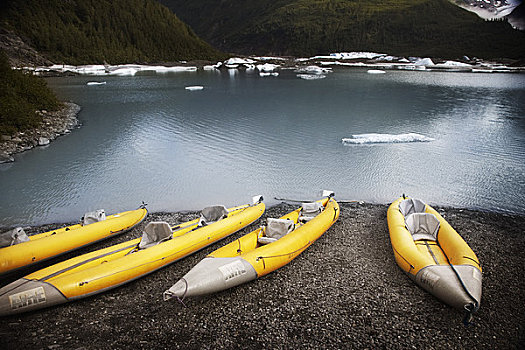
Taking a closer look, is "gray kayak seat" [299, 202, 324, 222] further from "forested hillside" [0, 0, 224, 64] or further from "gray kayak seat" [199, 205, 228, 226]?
"forested hillside" [0, 0, 224, 64]

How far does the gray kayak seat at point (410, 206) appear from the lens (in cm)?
653

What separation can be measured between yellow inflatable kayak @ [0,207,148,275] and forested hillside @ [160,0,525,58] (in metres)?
77.9

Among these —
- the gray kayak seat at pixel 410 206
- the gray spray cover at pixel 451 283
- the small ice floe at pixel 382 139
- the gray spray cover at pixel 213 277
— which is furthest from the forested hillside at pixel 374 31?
the gray spray cover at pixel 213 277

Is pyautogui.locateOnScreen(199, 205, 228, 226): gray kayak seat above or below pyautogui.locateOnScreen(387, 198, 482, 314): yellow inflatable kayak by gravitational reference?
above

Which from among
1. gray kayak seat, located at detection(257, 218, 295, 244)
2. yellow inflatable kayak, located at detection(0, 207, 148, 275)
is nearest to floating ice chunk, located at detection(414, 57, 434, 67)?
gray kayak seat, located at detection(257, 218, 295, 244)

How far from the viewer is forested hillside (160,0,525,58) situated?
241 feet

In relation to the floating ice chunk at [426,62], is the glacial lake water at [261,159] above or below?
below

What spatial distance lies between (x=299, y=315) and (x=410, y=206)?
12.2 ft

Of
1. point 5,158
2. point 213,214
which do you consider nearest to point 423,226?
point 213,214

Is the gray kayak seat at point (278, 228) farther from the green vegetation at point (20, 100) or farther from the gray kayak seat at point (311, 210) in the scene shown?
the green vegetation at point (20, 100)

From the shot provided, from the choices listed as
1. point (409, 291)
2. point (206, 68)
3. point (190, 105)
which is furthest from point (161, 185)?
point (206, 68)

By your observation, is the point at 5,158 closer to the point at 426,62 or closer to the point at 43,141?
the point at 43,141

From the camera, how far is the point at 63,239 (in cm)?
529

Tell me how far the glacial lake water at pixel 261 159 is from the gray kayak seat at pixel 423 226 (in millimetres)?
1913
